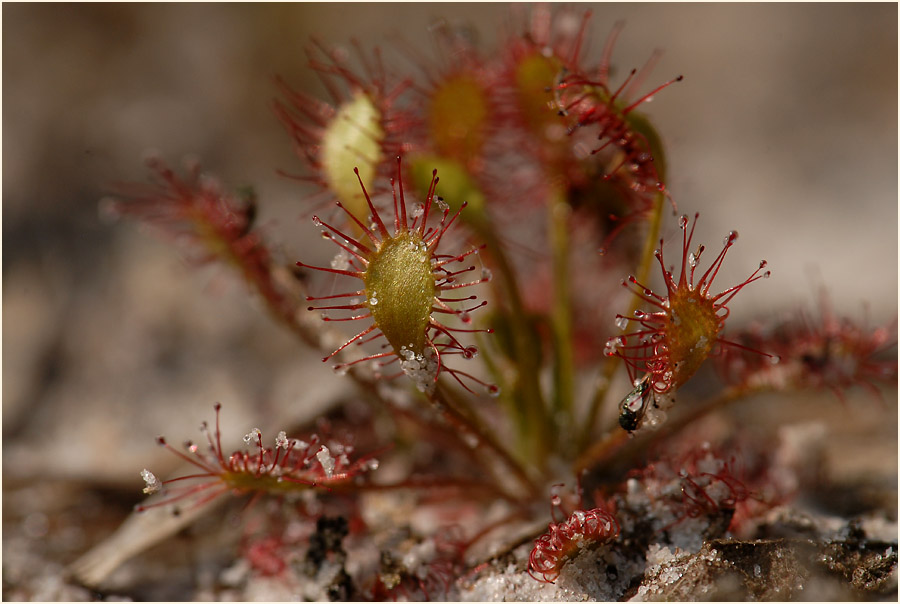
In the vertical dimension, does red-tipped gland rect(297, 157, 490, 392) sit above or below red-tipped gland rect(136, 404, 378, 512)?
above

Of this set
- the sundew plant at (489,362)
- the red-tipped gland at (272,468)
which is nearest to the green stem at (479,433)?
the sundew plant at (489,362)

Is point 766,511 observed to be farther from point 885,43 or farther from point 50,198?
point 50,198

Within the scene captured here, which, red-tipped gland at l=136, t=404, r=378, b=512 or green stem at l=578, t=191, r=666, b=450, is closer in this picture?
red-tipped gland at l=136, t=404, r=378, b=512

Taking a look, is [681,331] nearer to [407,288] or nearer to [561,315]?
[407,288]

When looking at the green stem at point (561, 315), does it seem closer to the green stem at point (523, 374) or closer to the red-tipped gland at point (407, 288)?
the green stem at point (523, 374)

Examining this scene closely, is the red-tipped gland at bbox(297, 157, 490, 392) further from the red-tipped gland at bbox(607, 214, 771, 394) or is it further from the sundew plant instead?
the red-tipped gland at bbox(607, 214, 771, 394)

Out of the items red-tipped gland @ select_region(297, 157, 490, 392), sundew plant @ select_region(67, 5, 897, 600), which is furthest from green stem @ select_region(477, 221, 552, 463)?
red-tipped gland @ select_region(297, 157, 490, 392)
